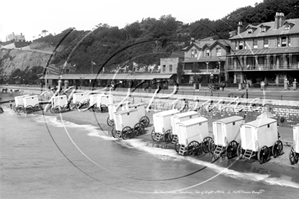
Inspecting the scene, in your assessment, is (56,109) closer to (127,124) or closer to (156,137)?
(127,124)

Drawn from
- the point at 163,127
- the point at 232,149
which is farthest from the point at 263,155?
the point at 163,127

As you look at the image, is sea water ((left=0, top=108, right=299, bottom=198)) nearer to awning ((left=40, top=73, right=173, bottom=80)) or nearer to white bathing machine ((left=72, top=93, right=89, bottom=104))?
white bathing machine ((left=72, top=93, right=89, bottom=104))

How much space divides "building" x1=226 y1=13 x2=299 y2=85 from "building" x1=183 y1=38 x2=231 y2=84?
2.77m

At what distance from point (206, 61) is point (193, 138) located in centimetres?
3732

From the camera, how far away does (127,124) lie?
94.4ft

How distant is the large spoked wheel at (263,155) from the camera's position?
19.5 metres

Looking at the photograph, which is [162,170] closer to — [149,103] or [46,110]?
[149,103]

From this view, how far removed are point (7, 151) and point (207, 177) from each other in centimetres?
1481

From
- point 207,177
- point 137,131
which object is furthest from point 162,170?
point 137,131

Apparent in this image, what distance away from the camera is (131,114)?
29016mm

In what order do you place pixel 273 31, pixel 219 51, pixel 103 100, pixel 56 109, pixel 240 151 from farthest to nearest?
pixel 219 51 < pixel 273 31 < pixel 56 109 < pixel 103 100 < pixel 240 151

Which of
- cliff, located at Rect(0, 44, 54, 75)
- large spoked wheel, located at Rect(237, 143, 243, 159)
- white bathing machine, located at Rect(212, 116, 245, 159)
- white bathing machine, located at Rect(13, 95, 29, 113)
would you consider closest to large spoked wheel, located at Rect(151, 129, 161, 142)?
white bathing machine, located at Rect(212, 116, 245, 159)

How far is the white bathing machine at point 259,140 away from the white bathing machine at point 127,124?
1062 cm

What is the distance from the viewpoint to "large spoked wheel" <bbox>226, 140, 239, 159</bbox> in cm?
2084
